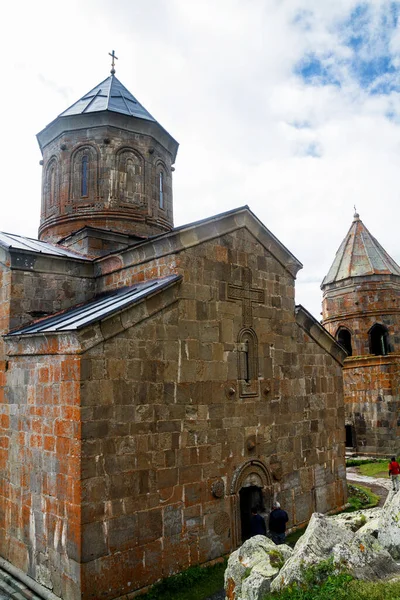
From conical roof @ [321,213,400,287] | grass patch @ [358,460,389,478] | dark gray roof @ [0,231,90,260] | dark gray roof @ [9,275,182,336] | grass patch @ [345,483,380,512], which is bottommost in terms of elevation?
grass patch @ [358,460,389,478]

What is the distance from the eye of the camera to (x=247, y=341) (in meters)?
8.59

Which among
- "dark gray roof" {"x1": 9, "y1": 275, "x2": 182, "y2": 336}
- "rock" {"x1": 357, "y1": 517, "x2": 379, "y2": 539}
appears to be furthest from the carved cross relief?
"rock" {"x1": 357, "y1": 517, "x2": 379, "y2": 539}

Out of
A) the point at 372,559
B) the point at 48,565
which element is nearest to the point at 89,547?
the point at 48,565

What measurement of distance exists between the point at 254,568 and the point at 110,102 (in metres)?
10.9

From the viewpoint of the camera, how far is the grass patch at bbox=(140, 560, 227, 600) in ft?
20.9

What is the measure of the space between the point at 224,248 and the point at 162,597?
→ 5223 mm

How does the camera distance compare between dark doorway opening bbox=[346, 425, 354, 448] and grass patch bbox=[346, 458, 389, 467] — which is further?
dark doorway opening bbox=[346, 425, 354, 448]

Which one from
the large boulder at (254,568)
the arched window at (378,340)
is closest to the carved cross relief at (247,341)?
the large boulder at (254,568)

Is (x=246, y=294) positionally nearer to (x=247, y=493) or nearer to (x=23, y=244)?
(x=247, y=493)

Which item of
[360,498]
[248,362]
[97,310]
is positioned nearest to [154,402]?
[97,310]

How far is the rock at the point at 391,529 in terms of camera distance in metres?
5.38

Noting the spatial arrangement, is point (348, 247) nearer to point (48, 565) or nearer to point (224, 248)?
point (224, 248)

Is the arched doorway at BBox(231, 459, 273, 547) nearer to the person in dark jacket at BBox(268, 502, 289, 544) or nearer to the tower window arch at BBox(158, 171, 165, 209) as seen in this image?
the person in dark jacket at BBox(268, 502, 289, 544)

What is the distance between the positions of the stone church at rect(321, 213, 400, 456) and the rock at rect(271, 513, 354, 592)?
13427 millimetres
